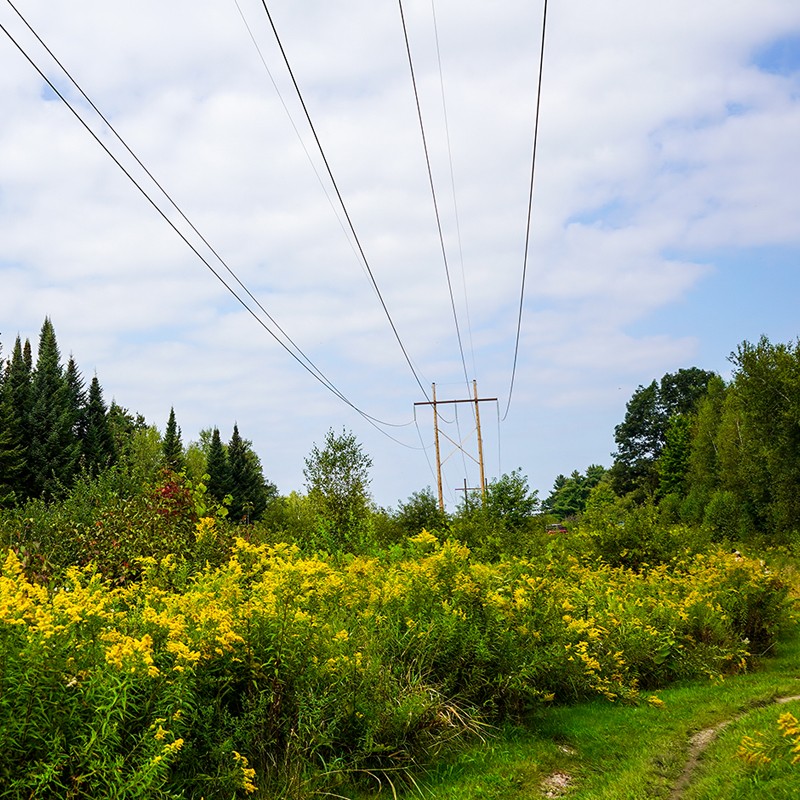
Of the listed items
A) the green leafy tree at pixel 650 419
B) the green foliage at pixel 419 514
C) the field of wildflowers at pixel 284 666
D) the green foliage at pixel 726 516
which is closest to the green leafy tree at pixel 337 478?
the green foliage at pixel 419 514

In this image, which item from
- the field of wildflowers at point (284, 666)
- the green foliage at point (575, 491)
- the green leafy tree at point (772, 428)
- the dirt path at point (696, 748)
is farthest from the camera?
the green foliage at point (575, 491)

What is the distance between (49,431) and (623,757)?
1885 inches

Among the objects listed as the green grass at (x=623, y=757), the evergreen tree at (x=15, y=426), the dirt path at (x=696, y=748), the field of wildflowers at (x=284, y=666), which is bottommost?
the dirt path at (x=696, y=748)

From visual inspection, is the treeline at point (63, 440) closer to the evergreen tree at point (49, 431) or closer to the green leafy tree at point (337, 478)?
the evergreen tree at point (49, 431)

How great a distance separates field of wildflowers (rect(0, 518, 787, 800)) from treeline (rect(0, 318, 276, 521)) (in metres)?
34.0

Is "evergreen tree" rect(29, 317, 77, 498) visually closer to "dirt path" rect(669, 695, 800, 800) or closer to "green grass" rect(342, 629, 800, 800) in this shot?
"green grass" rect(342, 629, 800, 800)

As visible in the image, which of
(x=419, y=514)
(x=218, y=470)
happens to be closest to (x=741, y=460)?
(x=419, y=514)

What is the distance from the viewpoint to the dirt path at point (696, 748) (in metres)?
5.47

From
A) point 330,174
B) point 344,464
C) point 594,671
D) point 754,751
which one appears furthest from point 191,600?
point 344,464

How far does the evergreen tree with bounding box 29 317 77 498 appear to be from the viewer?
4622 centimetres

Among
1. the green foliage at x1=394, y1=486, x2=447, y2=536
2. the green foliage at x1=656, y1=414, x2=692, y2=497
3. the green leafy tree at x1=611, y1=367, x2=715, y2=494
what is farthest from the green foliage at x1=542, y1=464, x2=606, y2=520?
the green foliage at x1=394, y1=486, x2=447, y2=536

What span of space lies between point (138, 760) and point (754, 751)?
14.5 feet

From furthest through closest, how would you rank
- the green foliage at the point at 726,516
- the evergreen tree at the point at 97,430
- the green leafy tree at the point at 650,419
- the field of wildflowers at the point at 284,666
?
the green leafy tree at the point at 650,419, the evergreen tree at the point at 97,430, the green foliage at the point at 726,516, the field of wildflowers at the point at 284,666

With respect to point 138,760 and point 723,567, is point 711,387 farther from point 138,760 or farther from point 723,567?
point 138,760
